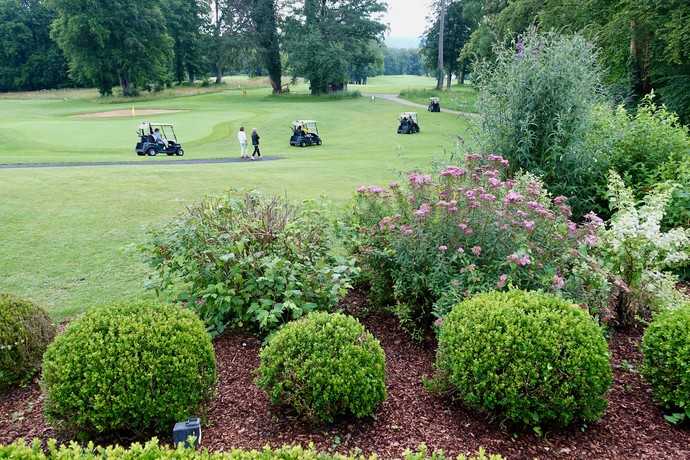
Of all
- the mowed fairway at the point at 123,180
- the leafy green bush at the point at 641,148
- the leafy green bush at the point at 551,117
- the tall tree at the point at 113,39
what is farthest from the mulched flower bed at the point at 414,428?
the tall tree at the point at 113,39

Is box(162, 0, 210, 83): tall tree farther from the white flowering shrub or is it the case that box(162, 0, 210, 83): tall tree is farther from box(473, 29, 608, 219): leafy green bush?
the white flowering shrub

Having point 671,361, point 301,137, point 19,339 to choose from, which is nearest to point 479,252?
point 671,361

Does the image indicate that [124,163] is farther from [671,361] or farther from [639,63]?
A: [639,63]

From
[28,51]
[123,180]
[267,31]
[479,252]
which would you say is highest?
[28,51]

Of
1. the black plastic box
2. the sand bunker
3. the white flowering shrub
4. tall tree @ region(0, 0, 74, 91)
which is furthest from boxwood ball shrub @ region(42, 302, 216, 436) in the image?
tall tree @ region(0, 0, 74, 91)

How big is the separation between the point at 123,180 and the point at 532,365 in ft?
37.3

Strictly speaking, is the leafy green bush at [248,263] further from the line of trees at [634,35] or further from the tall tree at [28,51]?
the tall tree at [28,51]

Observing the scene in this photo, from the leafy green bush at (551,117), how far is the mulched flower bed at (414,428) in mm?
4309

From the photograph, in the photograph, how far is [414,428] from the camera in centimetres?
314

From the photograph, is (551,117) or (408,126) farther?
(408,126)

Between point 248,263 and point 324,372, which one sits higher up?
point 248,263

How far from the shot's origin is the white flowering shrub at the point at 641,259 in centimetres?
428

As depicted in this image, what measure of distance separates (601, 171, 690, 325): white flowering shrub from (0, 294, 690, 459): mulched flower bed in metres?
0.88

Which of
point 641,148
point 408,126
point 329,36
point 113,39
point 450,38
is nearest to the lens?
point 641,148
